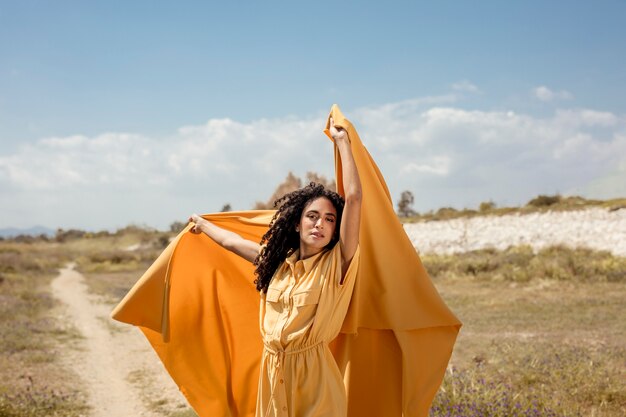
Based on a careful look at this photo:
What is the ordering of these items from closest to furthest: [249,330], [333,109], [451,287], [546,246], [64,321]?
[333,109] → [249,330] → [64,321] → [451,287] → [546,246]

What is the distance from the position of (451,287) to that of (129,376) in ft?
44.6

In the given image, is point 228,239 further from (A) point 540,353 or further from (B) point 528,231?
(B) point 528,231

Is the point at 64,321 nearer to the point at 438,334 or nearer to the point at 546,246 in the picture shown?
the point at 438,334

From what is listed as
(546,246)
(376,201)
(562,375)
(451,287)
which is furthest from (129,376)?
(546,246)

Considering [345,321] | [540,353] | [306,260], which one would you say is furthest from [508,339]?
[306,260]

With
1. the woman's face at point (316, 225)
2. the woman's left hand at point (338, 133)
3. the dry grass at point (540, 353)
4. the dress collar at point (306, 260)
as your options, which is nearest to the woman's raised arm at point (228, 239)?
the dress collar at point (306, 260)

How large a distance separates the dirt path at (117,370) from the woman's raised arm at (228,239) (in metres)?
3.91

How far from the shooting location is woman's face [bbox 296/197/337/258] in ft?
11.1

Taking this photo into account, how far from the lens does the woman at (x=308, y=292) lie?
10.6 ft

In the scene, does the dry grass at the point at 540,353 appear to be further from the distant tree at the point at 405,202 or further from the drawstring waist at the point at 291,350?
the distant tree at the point at 405,202

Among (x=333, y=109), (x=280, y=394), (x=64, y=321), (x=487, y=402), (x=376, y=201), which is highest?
(x=333, y=109)

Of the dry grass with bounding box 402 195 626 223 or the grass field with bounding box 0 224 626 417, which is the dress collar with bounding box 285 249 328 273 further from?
the dry grass with bounding box 402 195 626 223

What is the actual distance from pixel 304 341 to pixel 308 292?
279 mm

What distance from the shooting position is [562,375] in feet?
25.6
